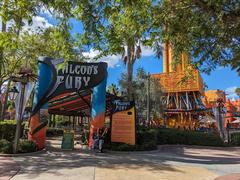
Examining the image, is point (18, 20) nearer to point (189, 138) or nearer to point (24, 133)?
point (24, 133)

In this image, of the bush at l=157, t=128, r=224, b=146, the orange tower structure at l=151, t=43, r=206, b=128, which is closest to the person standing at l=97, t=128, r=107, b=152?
the bush at l=157, t=128, r=224, b=146

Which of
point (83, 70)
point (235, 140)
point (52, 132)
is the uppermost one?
point (83, 70)

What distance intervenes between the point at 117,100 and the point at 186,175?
916 cm

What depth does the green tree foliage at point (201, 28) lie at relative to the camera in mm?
8047

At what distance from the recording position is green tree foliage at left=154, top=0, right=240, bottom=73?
805 cm

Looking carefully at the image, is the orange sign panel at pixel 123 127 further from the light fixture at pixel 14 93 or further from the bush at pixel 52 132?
the bush at pixel 52 132

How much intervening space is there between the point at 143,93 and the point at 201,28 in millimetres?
32346

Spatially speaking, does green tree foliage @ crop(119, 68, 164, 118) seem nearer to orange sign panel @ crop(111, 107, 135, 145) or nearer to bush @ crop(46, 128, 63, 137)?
bush @ crop(46, 128, 63, 137)

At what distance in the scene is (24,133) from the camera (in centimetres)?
2066

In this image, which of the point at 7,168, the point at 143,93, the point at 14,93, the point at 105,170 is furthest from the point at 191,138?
the point at 7,168

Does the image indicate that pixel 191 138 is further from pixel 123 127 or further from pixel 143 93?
pixel 143 93

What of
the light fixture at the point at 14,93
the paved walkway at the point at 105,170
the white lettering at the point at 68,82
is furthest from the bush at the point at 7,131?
the paved walkway at the point at 105,170

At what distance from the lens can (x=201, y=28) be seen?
8.62m

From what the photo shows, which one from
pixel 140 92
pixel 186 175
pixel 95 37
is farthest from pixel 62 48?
pixel 140 92
